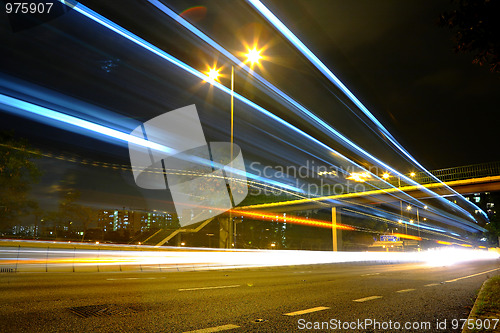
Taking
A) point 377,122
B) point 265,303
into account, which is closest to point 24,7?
point 265,303

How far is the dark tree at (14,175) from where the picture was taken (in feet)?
86.8

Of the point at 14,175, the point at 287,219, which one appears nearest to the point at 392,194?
the point at 287,219

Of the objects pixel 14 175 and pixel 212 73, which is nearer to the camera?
pixel 212 73

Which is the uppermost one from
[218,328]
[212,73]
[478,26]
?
[212,73]

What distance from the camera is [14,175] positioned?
26938mm

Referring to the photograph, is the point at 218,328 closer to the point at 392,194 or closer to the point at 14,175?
the point at 14,175

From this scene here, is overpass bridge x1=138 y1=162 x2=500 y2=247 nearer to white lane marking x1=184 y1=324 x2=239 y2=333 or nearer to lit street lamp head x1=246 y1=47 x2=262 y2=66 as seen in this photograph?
lit street lamp head x1=246 y1=47 x2=262 y2=66

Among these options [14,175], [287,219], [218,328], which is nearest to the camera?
[218,328]

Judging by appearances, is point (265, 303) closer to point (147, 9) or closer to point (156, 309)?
point (156, 309)

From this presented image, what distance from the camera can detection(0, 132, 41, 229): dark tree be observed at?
86.8 ft

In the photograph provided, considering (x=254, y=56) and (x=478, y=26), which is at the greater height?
(x=254, y=56)

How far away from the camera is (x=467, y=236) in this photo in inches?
4857

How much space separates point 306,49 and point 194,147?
69.8 ft

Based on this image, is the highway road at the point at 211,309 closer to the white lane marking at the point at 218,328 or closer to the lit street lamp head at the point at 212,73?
the white lane marking at the point at 218,328
